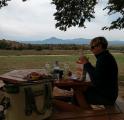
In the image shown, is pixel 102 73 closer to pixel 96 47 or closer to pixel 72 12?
pixel 96 47

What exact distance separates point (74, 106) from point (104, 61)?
795 millimetres

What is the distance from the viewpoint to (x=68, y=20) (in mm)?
16469

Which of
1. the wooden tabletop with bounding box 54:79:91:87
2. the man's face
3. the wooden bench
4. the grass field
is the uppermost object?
the man's face

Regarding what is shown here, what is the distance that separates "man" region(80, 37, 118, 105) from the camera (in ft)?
18.8

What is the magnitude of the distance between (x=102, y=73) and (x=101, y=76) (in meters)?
0.05

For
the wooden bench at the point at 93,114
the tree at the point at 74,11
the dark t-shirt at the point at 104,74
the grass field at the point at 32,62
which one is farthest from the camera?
the grass field at the point at 32,62

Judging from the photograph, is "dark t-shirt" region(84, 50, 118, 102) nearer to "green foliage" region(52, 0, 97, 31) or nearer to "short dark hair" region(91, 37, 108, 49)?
"short dark hair" region(91, 37, 108, 49)

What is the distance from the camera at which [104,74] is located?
5.73 m

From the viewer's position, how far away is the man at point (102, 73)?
5.72 metres

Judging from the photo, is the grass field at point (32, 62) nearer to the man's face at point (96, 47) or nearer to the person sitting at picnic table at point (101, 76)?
the person sitting at picnic table at point (101, 76)

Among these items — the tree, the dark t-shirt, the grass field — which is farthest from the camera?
the grass field

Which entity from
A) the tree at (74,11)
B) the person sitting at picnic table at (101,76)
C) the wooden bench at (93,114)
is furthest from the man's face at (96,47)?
the tree at (74,11)

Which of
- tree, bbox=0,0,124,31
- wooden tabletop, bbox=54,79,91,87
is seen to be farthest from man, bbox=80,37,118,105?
tree, bbox=0,0,124,31

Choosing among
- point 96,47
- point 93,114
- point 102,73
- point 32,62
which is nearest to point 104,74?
point 102,73
